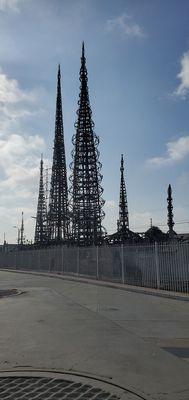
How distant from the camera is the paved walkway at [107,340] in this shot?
7.50 meters

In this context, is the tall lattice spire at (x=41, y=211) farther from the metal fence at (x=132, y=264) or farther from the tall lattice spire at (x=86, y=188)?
the metal fence at (x=132, y=264)

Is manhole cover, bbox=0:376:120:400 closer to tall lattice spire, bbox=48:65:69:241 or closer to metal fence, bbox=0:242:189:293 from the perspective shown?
metal fence, bbox=0:242:189:293

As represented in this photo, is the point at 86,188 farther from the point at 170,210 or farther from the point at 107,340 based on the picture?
the point at 107,340

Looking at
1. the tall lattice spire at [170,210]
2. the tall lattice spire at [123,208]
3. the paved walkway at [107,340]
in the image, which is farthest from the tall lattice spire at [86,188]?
the paved walkway at [107,340]

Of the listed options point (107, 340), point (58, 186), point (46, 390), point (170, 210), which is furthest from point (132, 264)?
point (58, 186)

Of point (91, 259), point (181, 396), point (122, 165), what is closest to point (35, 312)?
point (181, 396)

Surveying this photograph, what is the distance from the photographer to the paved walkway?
7.50 metres

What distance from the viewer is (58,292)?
22.2 m

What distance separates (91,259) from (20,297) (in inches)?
455

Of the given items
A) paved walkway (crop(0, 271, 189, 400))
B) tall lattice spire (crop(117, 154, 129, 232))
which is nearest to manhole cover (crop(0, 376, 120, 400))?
paved walkway (crop(0, 271, 189, 400))

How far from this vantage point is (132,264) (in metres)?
24.7

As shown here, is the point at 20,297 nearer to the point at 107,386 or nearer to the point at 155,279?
the point at 155,279

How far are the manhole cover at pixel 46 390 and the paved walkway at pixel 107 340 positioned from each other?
470 mm

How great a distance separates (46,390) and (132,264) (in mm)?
18083
